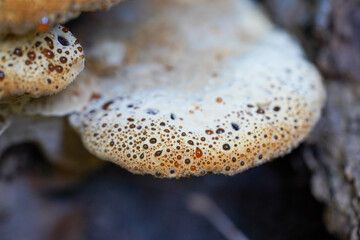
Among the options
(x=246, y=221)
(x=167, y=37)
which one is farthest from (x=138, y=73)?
(x=246, y=221)

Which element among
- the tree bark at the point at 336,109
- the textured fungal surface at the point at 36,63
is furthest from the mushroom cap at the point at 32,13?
the tree bark at the point at 336,109

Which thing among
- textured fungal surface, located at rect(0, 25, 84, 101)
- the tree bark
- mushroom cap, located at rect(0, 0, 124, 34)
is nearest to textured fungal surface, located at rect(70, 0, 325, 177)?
the tree bark

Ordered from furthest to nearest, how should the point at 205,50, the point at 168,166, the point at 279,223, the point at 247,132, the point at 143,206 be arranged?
the point at 143,206 < the point at 279,223 < the point at 205,50 < the point at 247,132 < the point at 168,166

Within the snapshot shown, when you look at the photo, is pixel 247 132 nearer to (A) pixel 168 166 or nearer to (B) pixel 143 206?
(A) pixel 168 166

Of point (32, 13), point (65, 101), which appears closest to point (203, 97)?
point (65, 101)

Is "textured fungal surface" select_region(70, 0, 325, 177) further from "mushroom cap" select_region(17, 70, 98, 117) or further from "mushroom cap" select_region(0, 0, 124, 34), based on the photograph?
"mushroom cap" select_region(0, 0, 124, 34)

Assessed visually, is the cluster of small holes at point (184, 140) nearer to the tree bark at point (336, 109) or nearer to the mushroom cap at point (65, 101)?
the mushroom cap at point (65, 101)

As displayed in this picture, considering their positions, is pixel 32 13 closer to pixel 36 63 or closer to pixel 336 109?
pixel 36 63
